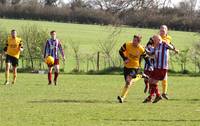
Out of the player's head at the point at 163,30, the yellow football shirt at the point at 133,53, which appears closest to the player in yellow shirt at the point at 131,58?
the yellow football shirt at the point at 133,53

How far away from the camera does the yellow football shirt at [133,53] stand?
17609 millimetres

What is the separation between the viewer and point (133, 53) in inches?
695

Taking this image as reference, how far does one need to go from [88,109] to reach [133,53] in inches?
127

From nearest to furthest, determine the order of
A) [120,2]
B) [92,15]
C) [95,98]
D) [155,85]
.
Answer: [155,85] → [95,98] → [120,2] → [92,15]

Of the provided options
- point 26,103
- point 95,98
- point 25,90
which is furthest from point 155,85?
point 25,90

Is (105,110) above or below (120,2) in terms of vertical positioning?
below

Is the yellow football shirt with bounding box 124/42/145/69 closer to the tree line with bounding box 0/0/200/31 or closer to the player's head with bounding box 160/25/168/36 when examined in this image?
the player's head with bounding box 160/25/168/36

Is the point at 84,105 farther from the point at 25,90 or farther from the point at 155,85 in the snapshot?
the point at 25,90

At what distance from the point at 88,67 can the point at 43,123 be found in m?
26.7

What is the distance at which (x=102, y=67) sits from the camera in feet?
129

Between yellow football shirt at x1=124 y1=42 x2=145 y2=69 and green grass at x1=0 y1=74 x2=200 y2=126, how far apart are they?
108cm

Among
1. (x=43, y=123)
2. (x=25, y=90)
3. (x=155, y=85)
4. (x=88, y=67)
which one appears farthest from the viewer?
(x=88, y=67)

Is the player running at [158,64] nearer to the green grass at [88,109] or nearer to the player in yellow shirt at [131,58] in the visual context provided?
the player in yellow shirt at [131,58]

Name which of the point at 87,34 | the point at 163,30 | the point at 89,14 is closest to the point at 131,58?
the point at 163,30
